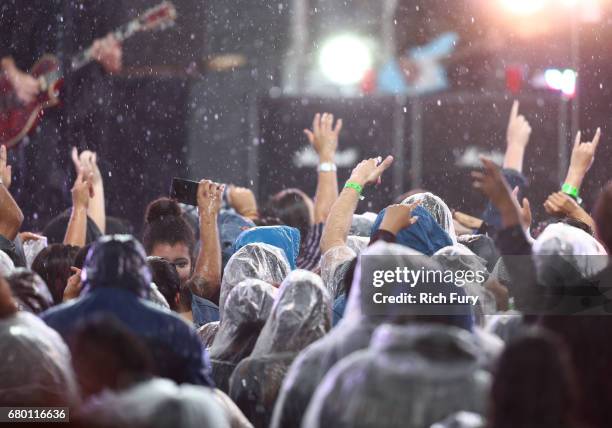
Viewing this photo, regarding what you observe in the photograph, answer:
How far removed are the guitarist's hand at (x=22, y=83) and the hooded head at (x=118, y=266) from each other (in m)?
4.63

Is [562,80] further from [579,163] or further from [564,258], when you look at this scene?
[564,258]

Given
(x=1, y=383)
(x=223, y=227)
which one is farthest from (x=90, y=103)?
(x=1, y=383)

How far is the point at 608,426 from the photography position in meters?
2.35

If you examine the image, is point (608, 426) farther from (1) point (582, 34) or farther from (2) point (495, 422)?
(1) point (582, 34)

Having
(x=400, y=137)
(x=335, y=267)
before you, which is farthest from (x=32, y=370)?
(x=400, y=137)

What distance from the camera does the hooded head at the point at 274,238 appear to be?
4383mm

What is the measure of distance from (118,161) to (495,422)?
6008mm

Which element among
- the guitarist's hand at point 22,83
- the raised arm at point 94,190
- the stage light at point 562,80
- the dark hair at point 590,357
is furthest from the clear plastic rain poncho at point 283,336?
the guitarist's hand at point 22,83

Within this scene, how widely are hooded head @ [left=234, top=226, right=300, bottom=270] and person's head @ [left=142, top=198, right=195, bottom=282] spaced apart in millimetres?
296

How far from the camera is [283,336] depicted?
316 cm

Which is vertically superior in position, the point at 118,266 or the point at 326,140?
the point at 326,140

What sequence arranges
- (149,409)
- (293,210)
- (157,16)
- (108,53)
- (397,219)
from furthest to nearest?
(157,16), (108,53), (293,210), (397,219), (149,409)

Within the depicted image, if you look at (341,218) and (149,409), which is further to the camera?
(341,218)

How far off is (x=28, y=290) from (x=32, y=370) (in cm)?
55
